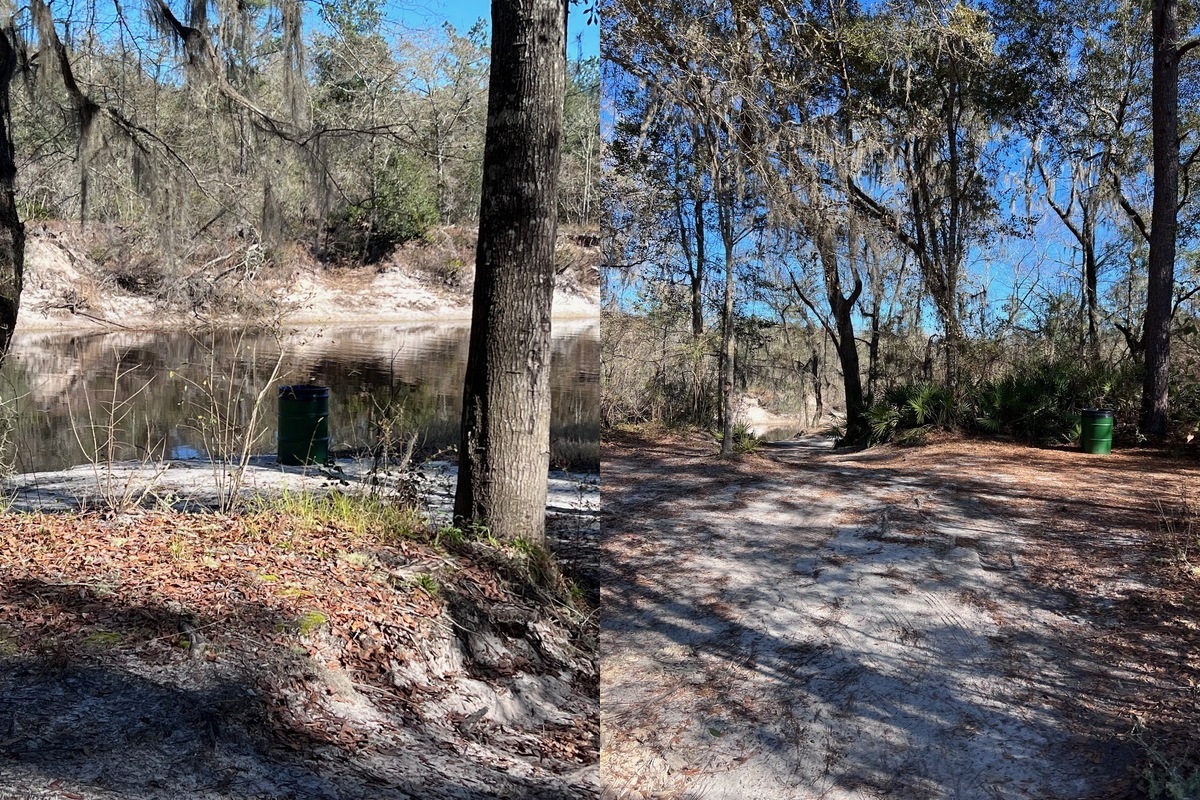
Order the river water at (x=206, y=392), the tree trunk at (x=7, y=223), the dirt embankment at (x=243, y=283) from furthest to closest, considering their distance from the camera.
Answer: the dirt embankment at (x=243, y=283) → the river water at (x=206, y=392) → the tree trunk at (x=7, y=223)

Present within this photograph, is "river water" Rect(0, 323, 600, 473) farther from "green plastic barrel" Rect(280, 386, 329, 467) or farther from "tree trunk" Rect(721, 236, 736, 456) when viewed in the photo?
"tree trunk" Rect(721, 236, 736, 456)

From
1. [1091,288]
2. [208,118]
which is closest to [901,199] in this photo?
[1091,288]

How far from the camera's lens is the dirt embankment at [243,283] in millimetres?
6870

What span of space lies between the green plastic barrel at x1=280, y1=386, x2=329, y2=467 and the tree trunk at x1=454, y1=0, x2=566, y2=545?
2.59 meters

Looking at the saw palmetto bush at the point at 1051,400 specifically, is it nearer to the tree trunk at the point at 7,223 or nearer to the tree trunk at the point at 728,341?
the tree trunk at the point at 728,341

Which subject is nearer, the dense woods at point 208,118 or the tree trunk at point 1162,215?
the dense woods at point 208,118

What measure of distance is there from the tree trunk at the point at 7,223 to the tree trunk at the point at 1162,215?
10798mm

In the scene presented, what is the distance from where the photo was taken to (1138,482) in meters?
7.28

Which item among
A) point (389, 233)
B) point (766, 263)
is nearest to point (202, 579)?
point (766, 263)

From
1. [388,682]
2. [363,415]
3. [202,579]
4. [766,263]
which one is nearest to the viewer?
[388,682]

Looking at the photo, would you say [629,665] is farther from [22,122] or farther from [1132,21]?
[1132,21]

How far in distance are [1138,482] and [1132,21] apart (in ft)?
32.9

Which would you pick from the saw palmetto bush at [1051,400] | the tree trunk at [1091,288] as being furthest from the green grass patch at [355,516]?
the tree trunk at [1091,288]

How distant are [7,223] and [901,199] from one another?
467 inches
